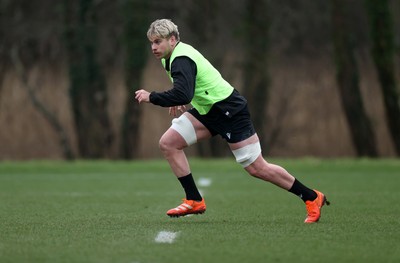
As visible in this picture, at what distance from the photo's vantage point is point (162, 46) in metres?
10.1

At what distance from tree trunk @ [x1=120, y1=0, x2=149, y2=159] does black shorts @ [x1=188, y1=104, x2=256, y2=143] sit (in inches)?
787

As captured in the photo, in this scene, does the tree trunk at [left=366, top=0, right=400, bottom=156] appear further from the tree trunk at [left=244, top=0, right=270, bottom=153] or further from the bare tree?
the bare tree

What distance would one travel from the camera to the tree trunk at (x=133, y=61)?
1185 inches

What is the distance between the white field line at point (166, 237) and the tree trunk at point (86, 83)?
21.9 meters

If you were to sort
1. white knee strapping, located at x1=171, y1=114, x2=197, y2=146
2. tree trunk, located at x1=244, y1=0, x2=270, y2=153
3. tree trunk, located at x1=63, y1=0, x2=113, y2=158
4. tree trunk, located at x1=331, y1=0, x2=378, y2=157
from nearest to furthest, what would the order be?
white knee strapping, located at x1=171, y1=114, x2=197, y2=146, tree trunk, located at x1=331, y1=0, x2=378, y2=157, tree trunk, located at x1=244, y1=0, x2=270, y2=153, tree trunk, located at x1=63, y1=0, x2=113, y2=158

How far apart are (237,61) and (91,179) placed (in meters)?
13.1

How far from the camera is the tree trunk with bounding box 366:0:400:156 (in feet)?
91.0

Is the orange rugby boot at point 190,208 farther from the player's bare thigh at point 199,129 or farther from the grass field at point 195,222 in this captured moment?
the player's bare thigh at point 199,129

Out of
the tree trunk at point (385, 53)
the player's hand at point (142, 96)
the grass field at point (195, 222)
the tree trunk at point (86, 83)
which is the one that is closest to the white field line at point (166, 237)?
the grass field at point (195, 222)

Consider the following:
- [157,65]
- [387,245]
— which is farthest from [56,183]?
[157,65]

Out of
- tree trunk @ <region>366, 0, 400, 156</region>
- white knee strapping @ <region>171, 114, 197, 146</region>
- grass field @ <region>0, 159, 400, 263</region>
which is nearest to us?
grass field @ <region>0, 159, 400, 263</region>

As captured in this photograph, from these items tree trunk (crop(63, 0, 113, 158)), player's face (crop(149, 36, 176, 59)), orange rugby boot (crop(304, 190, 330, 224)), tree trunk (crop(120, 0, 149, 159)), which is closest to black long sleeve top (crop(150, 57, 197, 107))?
player's face (crop(149, 36, 176, 59))

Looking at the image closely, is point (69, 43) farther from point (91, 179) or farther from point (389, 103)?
point (91, 179)

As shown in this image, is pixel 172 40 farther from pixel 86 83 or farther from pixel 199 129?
pixel 86 83
